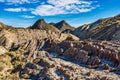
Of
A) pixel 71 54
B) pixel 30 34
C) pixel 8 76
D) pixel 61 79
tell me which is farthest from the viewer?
pixel 30 34

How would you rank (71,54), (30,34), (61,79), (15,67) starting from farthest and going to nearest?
1. (30,34)
2. (71,54)
3. (15,67)
4. (61,79)

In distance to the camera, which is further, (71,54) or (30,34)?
(30,34)

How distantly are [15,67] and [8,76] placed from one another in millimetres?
8702

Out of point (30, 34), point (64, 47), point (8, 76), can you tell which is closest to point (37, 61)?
point (8, 76)

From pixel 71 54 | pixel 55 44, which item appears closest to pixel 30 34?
pixel 55 44

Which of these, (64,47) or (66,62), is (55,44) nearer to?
(64,47)

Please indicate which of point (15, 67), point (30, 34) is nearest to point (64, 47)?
point (15, 67)

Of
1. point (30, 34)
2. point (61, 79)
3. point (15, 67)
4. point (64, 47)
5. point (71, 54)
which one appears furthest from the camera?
point (30, 34)

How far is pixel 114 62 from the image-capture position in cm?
7581

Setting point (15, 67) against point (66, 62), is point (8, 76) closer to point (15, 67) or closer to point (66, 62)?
point (15, 67)

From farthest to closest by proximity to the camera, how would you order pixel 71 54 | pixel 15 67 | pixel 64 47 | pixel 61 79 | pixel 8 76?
pixel 64 47 < pixel 71 54 < pixel 15 67 < pixel 8 76 < pixel 61 79

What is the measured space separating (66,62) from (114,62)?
14.7 meters

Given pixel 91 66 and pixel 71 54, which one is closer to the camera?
pixel 91 66

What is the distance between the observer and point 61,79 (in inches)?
2514
